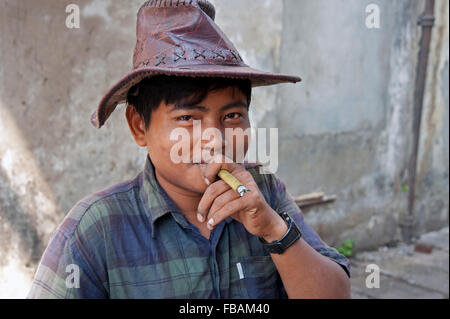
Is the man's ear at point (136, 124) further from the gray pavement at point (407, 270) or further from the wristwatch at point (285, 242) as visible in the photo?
the gray pavement at point (407, 270)

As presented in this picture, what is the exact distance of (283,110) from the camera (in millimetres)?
4469

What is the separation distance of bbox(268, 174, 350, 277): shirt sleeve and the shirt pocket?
0.62 feet

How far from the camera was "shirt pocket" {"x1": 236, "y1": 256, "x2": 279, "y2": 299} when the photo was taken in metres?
1.62

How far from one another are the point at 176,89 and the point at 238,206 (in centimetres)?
43

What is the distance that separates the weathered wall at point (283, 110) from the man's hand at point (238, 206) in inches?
77.9

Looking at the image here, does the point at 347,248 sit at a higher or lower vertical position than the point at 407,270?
higher

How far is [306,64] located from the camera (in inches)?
179

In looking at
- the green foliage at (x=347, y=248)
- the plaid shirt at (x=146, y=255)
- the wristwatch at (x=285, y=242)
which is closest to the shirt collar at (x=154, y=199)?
the plaid shirt at (x=146, y=255)

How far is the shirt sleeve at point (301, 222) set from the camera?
5.72 ft

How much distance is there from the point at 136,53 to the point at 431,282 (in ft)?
13.6

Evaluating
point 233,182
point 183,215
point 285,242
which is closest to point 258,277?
point 285,242

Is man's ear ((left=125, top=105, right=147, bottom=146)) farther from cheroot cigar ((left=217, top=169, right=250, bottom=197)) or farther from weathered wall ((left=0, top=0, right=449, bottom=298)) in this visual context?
weathered wall ((left=0, top=0, right=449, bottom=298))

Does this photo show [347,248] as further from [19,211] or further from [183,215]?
[183,215]

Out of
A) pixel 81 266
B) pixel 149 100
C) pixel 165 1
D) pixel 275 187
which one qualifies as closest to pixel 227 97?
pixel 149 100
